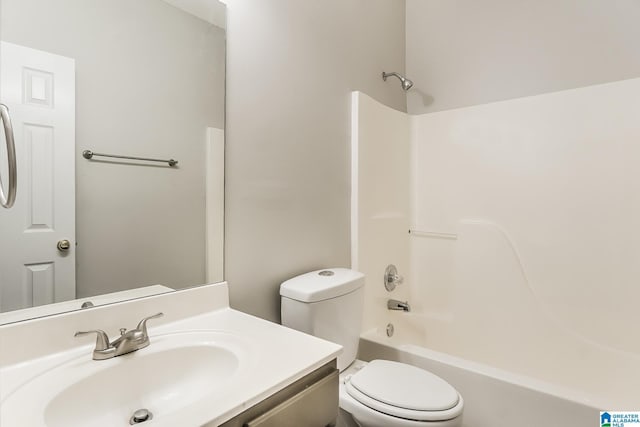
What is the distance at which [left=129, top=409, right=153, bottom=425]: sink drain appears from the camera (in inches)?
28.9

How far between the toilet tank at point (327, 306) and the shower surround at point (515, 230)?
359mm

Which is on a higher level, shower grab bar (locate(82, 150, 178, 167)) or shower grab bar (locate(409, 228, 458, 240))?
shower grab bar (locate(82, 150, 178, 167))

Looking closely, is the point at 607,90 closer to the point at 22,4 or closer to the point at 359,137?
the point at 359,137

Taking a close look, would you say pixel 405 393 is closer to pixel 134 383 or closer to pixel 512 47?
pixel 134 383

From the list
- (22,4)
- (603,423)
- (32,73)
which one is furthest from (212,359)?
(603,423)

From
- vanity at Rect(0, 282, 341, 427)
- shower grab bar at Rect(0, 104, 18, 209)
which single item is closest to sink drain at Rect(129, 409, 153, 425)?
vanity at Rect(0, 282, 341, 427)

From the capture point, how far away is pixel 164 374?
0.84 metres

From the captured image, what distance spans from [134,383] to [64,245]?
1.30ft

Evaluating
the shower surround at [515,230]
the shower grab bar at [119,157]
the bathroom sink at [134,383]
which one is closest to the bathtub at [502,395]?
the shower surround at [515,230]

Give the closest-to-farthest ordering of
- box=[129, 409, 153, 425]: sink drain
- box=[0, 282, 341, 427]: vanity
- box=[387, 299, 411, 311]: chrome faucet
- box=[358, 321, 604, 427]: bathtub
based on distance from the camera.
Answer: box=[0, 282, 341, 427]: vanity, box=[129, 409, 153, 425]: sink drain, box=[358, 321, 604, 427]: bathtub, box=[387, 299, 411, 311]: chrome faucet

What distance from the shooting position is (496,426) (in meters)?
1.34

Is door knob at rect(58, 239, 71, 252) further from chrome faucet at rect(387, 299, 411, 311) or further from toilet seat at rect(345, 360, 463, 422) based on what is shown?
chrome faucet at rect(387, 299, 411, 311)

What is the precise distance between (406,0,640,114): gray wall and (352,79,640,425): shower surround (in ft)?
0.31

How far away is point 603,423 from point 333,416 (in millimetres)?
998
